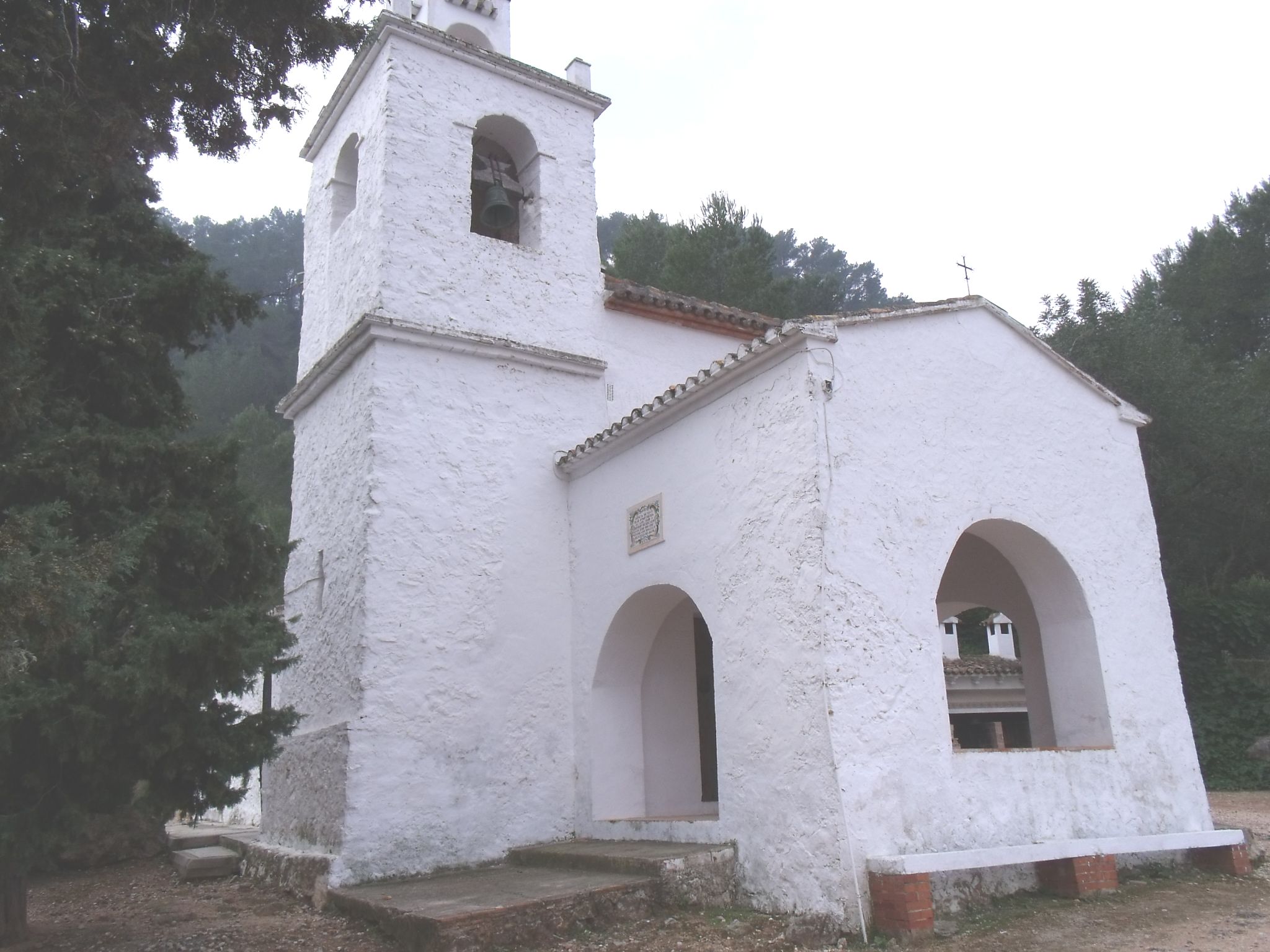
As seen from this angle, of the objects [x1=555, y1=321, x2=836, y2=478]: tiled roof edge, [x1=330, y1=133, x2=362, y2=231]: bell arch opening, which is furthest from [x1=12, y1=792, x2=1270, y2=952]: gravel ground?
[x1=330, y1=133, x2=362, y2=231]: bell arch opening

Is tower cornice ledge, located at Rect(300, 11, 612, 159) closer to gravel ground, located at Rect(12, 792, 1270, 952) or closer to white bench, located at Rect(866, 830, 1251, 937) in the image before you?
gravel ground, located at Rect(12, 792, 1270, 952)

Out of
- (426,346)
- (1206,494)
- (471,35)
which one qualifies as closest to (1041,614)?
(426,346)

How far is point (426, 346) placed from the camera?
29.0ft

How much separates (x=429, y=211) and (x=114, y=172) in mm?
2997

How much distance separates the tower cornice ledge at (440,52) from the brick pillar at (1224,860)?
886cm

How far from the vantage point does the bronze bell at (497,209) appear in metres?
9.70

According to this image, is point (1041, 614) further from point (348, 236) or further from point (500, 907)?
point (348, 236)

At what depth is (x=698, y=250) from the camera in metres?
19.9

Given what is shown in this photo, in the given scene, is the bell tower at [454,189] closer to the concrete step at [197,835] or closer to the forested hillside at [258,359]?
the concrete step at [197,835]

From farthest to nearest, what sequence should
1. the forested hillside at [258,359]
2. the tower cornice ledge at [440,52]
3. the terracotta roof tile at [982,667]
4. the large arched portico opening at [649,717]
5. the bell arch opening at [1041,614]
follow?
the forested hillside at [258,359] < the terracotta roof tile at [982,667] < the tower cornice ledge at [440,52] < the large arched portico opening at [649,717] < the bell arch opening at [1041,614]

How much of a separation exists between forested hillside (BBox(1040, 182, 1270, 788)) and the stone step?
13.9 m

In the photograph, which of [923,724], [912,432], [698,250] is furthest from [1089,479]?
[698,250]

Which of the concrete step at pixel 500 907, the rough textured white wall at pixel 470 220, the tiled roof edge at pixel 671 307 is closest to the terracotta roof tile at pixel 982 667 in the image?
the tiled roof edge at pixel 671 307

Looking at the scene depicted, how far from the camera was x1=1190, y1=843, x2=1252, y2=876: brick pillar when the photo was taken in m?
7.12
